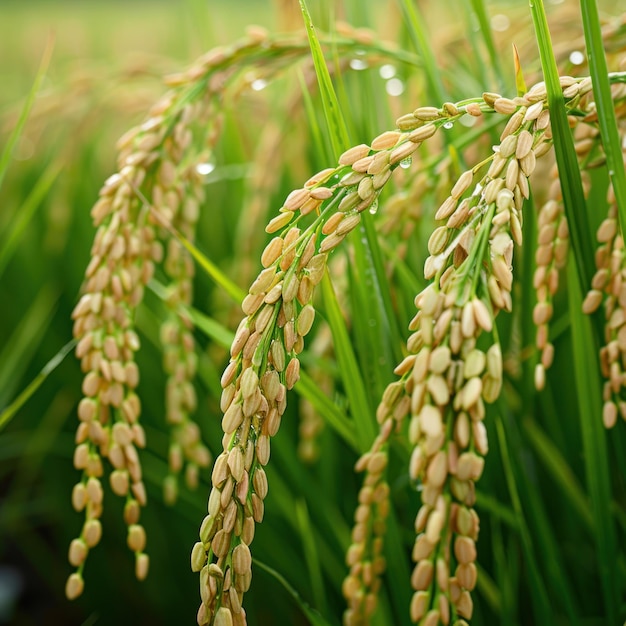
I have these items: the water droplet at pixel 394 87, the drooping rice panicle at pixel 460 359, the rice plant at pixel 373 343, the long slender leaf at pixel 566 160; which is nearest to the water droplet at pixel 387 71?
the rice plant at pixel 373 343

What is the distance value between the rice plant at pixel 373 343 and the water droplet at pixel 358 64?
0.05 ft

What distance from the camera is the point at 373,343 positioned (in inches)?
34.9

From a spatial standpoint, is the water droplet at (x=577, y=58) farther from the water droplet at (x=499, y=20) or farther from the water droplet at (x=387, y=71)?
the water droplet at (x=499, y=20)

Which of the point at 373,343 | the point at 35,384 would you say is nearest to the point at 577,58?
the point at 373,343

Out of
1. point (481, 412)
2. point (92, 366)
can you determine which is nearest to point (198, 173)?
point (92, 366)

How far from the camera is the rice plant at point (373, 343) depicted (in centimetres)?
58

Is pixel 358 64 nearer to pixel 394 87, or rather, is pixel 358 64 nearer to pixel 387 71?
pixel 387 71

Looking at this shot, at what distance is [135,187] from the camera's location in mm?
819

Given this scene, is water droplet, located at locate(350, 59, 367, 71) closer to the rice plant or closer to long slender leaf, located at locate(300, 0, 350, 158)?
the rice plant

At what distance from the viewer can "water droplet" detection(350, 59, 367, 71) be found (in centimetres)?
103

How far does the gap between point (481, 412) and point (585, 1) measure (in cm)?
40

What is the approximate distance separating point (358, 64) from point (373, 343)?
42cm

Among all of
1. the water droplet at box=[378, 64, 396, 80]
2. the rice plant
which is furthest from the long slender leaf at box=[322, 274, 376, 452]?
the water droplet at box=[378, 64, 396, 80]

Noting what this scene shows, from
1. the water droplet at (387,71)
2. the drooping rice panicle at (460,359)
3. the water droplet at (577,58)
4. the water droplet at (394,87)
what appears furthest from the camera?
the water droplet at (394,87)
